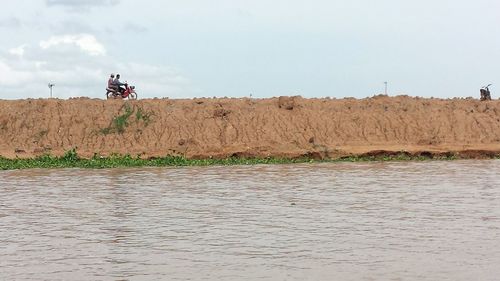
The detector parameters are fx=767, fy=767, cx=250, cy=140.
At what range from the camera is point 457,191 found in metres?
13.7

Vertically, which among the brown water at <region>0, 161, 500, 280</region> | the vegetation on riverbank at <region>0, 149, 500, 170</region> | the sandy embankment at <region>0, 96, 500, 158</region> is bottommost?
the brown water at <region>0, 161, 500, 280</region>

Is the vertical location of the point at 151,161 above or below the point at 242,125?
Result: below

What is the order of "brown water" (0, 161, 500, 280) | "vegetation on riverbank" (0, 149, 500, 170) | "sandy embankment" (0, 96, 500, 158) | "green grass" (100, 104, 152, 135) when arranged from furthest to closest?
1. "green grass" (100, 104, 152, 135)
2. "sandy embankment" (0, 96, 500, 158)
3. "vegetation on riverbank" (0, 149, 500, 170)
4. "brown water" (0, 161, 500, 280)

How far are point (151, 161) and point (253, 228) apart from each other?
43.6 ft

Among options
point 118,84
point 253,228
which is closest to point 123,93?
point 118,84

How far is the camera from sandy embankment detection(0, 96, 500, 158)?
26.8 m

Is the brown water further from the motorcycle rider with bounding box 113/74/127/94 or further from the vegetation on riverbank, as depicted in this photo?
the motorcycle rider with bounding box 113/74/127/94

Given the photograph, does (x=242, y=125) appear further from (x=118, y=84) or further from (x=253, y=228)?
(x=253, y=228)

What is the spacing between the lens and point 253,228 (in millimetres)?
9586

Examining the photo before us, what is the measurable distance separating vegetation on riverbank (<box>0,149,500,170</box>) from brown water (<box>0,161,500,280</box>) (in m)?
4.68

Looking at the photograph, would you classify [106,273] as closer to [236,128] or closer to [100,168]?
[100,168]

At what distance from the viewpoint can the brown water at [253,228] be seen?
7.19m

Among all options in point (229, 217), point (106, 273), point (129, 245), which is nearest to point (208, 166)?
point (229, 217)

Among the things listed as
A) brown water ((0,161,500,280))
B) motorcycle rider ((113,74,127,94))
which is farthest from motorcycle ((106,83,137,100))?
brown water ((0,161,500,280))
